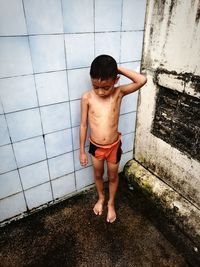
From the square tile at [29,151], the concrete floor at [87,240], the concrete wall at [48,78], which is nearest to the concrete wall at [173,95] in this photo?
the concrete wall at [48,78]

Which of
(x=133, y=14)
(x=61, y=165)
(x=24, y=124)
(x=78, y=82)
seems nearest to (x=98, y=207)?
(x=61, y=165)

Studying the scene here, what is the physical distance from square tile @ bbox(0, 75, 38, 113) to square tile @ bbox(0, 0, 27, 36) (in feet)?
1.29

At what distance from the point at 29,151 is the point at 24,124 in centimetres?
34

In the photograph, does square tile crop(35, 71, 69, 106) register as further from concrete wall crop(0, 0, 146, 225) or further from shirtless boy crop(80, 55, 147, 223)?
shirtless boy crop(80, 55, 147, 223)

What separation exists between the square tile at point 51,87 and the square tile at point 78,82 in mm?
63

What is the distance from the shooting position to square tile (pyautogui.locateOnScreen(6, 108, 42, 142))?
2.16m

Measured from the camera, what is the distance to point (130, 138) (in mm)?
3186

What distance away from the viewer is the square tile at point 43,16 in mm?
1852

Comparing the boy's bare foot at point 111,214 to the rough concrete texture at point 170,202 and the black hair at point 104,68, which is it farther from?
the black hair at point 104,68

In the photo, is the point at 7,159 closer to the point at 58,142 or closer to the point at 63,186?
the point at 58,142

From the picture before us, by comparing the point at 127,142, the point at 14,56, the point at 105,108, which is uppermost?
the point at 14,56

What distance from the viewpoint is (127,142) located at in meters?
3.19

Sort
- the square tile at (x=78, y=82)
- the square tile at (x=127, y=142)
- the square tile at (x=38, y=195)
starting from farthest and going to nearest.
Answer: the square tile at (x=127, y=142) < the square tile at (x=38, y=195) < the square tile at (x=78, y=82)

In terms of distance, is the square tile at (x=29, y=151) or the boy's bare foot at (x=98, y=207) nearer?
the square tile at (x=29, y=151)
